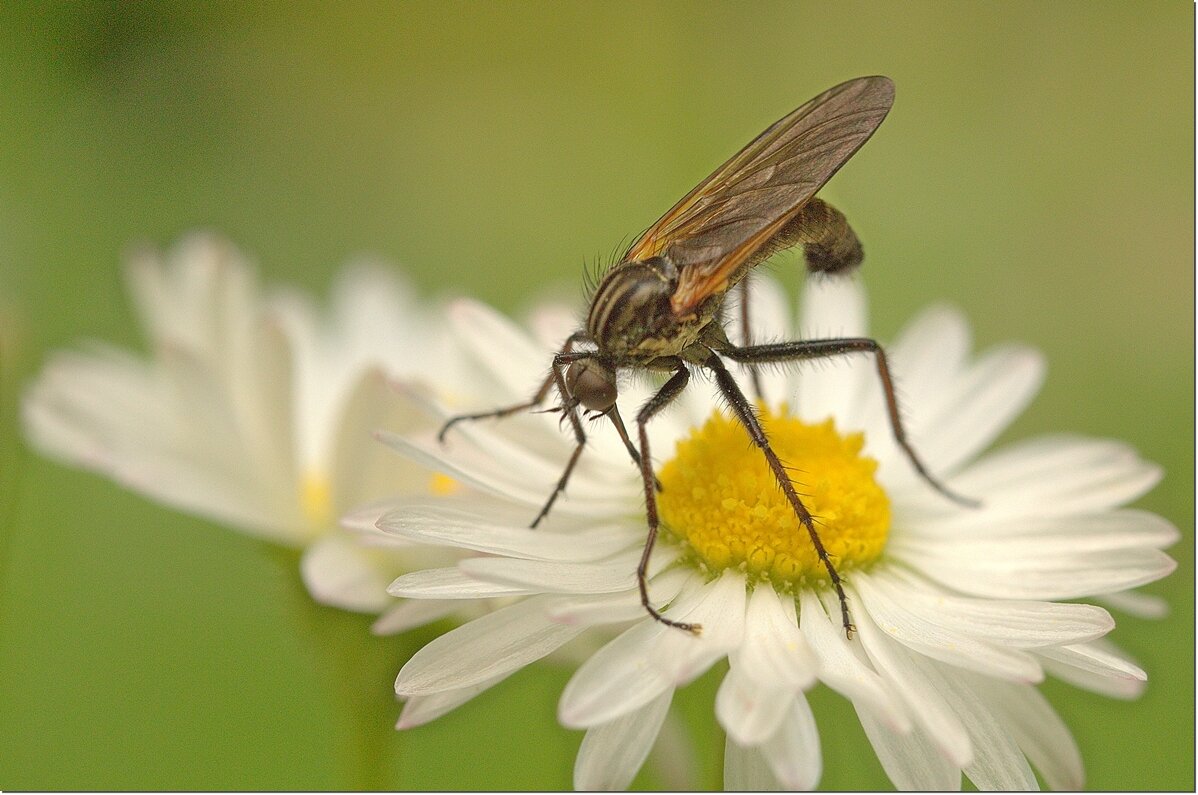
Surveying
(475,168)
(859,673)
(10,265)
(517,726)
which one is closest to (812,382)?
(859,673)

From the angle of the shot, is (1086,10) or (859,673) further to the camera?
(1086,10)

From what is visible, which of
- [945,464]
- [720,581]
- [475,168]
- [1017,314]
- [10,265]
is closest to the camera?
[720,581]

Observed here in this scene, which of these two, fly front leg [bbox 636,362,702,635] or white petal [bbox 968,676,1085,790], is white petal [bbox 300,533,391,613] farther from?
white petal [bbox 968,676,1085,790]

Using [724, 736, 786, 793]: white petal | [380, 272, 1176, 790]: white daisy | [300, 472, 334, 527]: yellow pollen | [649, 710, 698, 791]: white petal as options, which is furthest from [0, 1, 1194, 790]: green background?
[724, 736, 786, 793]: white petal

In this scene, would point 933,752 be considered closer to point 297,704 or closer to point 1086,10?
point 297,704

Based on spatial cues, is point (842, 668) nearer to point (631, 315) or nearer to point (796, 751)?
point (796, 751)

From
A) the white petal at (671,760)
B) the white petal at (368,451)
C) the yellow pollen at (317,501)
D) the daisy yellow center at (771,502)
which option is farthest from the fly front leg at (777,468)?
the yellow pollen at (317,501)

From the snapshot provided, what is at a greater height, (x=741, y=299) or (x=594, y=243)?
(x=594, y=243)
